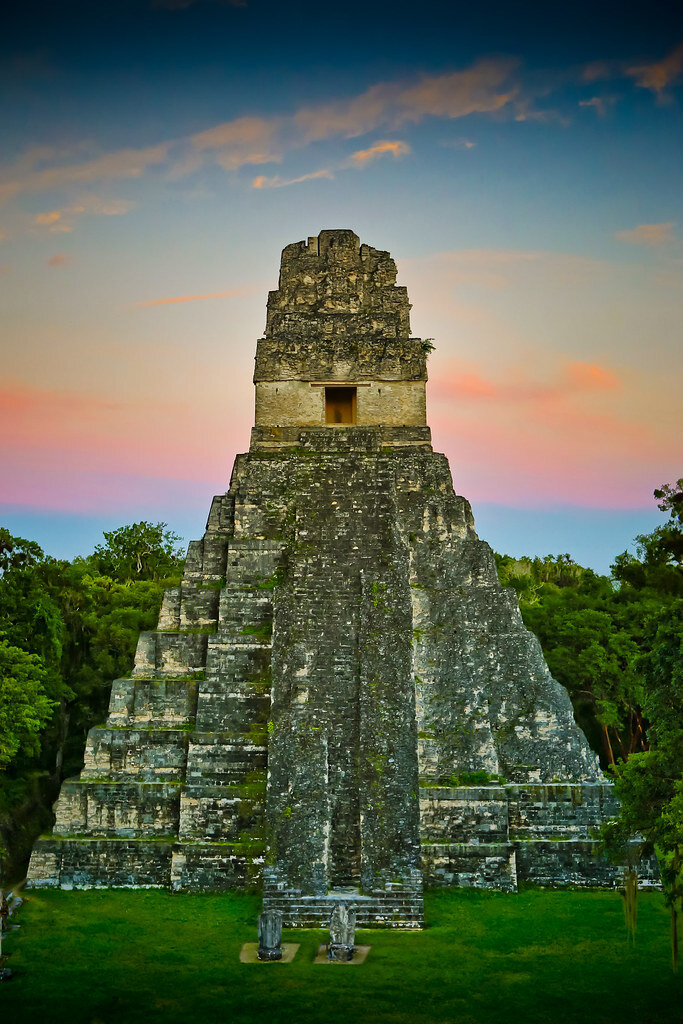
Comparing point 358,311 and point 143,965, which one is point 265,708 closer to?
point 143,965

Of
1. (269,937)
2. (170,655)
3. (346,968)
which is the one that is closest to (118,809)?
(170,655)

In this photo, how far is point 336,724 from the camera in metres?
15.5

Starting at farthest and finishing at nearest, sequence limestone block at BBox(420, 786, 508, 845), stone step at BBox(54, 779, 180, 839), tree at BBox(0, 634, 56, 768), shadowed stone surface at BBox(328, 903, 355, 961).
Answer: stone step at BBox(54, 779, 180, 839)
limestone block at BBox(420, 786, 508, 845)
tree at BBox(0, 634, 56, 768)
shadowed stone surface at BBox(328, 903, 355, 961)

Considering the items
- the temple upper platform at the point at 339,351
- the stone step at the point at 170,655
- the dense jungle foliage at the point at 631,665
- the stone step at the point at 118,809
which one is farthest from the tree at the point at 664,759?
the temple upper platform at the point at 339,351

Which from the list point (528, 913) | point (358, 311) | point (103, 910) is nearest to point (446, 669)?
point (528, 913)

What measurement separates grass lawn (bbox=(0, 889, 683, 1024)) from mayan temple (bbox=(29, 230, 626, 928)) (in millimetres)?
687

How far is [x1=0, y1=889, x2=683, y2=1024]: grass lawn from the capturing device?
10.4 meters

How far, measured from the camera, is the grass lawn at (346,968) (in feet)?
34.2

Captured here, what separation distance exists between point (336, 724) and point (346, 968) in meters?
4.34

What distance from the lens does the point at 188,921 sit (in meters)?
13.6

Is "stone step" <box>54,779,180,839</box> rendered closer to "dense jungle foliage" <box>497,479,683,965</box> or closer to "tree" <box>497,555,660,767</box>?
"dense jungle foliage" <box>497,479,683,965</box>

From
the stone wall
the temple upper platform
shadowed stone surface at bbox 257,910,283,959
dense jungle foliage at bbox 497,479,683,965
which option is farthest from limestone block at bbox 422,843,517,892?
the stone wall

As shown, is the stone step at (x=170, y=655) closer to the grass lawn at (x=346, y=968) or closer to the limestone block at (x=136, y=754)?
the limestone block at (x=136, y=754)

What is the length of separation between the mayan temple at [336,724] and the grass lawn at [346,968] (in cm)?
69
